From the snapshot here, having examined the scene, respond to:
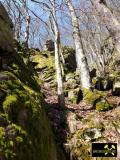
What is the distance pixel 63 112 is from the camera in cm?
1028

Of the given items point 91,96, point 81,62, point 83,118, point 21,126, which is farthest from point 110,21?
point 21,126

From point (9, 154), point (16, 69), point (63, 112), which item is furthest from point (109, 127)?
point (9, 154)

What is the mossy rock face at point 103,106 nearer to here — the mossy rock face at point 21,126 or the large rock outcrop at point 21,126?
the large rock outcrop at point 21,126

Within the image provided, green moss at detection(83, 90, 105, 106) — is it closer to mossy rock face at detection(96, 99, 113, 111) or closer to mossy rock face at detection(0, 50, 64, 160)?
mossy rock face at detection(96, 99, 113, 111)

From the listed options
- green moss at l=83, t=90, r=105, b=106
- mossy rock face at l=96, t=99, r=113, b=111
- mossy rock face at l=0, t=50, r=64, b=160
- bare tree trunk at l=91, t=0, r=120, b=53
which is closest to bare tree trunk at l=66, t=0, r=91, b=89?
green moss at l=83, t=90, r=105, b=106

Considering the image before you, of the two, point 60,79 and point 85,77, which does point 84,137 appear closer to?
point 60,79

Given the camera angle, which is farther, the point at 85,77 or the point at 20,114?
the point at 85,77

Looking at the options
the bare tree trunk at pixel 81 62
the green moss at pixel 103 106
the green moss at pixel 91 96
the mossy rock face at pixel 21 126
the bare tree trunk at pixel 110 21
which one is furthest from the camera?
the bare tree trunk at pixel 81 62

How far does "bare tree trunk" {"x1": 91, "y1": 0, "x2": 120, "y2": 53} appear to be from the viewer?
31.4 ft

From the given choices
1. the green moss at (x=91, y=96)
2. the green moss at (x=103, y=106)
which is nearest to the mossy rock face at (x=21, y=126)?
the green moss at (x=103, y=106)

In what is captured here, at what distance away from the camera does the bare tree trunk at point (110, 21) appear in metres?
9.58

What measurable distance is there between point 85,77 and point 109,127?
15.2 feet

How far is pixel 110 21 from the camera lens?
973 centimetres
